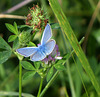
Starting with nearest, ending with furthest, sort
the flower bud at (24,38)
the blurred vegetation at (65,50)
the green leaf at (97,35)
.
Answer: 1. the flower bud at (24,38)
2. the blurred vegetation at (65,50)
3. the green leaf at (97,35)

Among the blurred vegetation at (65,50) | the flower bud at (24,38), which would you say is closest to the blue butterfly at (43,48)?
the flower bud at (24,38)

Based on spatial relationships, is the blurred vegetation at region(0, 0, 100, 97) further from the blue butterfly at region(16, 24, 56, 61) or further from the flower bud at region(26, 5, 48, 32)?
the blue butterfly at region(16, 24, 56, 61)

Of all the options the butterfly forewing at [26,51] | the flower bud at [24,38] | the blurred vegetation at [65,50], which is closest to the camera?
the butterfly forewing at [26,51]

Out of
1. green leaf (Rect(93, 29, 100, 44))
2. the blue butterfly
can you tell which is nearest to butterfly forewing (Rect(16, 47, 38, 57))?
the blue butterfly

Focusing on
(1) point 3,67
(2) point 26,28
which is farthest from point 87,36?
(2) point 26,28

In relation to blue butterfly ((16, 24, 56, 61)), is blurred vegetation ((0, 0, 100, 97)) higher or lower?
lower

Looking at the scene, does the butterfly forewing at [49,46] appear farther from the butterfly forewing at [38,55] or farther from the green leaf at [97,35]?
the green leaf at [97,35]

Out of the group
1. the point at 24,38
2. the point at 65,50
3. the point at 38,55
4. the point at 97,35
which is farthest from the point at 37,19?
the point at 97,35

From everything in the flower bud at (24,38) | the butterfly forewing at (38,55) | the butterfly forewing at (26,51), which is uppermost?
the flower bud at (24,38)

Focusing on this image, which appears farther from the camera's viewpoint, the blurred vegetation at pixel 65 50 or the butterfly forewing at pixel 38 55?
the blurred vegetation at pixel 65 50

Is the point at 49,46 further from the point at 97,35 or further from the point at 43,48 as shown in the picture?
the point at 97,35
